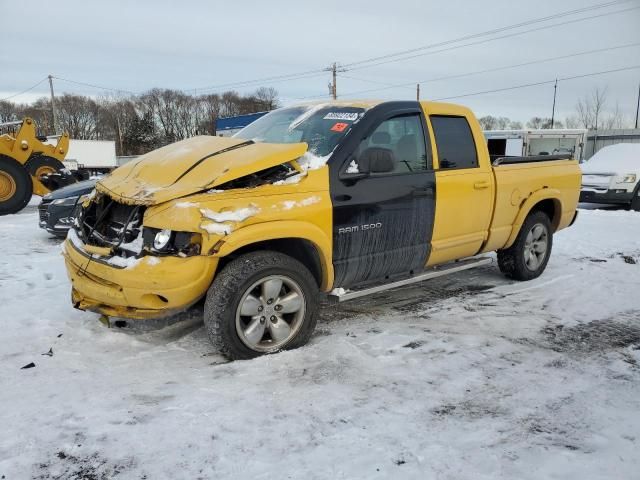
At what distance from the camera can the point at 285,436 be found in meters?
2.66

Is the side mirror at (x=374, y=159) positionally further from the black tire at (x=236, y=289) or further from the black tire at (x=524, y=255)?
the black tire at (x=524, y=255)

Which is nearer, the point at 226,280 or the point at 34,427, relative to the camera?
the point at 34,427

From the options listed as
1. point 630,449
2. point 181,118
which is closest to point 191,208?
point 630,449

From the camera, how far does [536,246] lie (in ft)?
19.4

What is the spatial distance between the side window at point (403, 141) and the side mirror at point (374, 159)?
0.37 ft

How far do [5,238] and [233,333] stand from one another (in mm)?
6445

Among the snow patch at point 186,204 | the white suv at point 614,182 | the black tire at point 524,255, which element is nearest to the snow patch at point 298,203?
the snow patch at point 186,204

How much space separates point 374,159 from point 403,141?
0.57 metres

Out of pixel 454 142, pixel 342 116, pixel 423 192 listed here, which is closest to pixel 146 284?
pixel 342 116

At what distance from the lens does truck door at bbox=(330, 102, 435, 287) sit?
12.8 ft

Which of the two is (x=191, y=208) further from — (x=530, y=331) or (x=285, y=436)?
(x=530, y=331)

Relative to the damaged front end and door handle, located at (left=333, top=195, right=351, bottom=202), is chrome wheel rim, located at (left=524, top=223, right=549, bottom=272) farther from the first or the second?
the damaged front end

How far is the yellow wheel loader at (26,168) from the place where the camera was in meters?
10.8

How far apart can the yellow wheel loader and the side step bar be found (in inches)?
380
